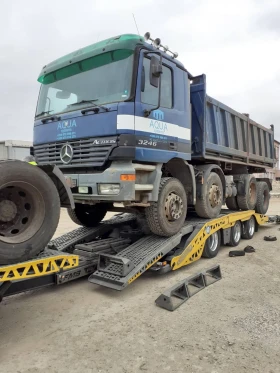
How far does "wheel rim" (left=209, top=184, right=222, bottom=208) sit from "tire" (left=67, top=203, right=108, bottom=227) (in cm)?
210

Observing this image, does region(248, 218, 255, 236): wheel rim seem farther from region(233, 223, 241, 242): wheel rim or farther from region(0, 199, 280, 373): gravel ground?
region(0, 199, 280, 373): gravel ground

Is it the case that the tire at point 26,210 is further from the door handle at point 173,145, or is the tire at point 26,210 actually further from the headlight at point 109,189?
the door handle at point 173,145

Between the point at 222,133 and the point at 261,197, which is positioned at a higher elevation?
the point at 222,133

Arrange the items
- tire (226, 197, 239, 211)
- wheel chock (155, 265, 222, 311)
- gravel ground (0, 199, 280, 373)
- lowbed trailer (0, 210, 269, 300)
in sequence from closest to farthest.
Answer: gravel ground (0, 199, 280, 373), lowbed trailer (0, 210, 269, 300), wheel chock (155, 265, 222, 311), tire (226, 197, 239, 211)

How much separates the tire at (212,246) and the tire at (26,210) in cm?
379

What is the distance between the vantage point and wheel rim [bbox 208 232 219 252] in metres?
6.30

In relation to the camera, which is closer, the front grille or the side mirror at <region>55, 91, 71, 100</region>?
the front grille

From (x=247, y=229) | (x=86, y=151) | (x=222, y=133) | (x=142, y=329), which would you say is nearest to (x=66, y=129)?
(x=86, y=151)

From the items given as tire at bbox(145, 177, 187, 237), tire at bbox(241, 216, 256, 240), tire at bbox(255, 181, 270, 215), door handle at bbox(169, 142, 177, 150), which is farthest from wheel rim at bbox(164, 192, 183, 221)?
tire at bbox(255, 181, 270, 215)

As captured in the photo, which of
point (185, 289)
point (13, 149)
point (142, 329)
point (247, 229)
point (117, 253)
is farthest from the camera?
point (13, 149)

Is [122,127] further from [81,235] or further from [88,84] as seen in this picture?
[81,235]

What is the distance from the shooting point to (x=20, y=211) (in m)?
3.05

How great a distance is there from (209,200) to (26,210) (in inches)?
164

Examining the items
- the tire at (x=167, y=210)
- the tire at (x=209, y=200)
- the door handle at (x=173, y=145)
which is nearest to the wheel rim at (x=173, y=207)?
the tire at (x=167, y=210)
